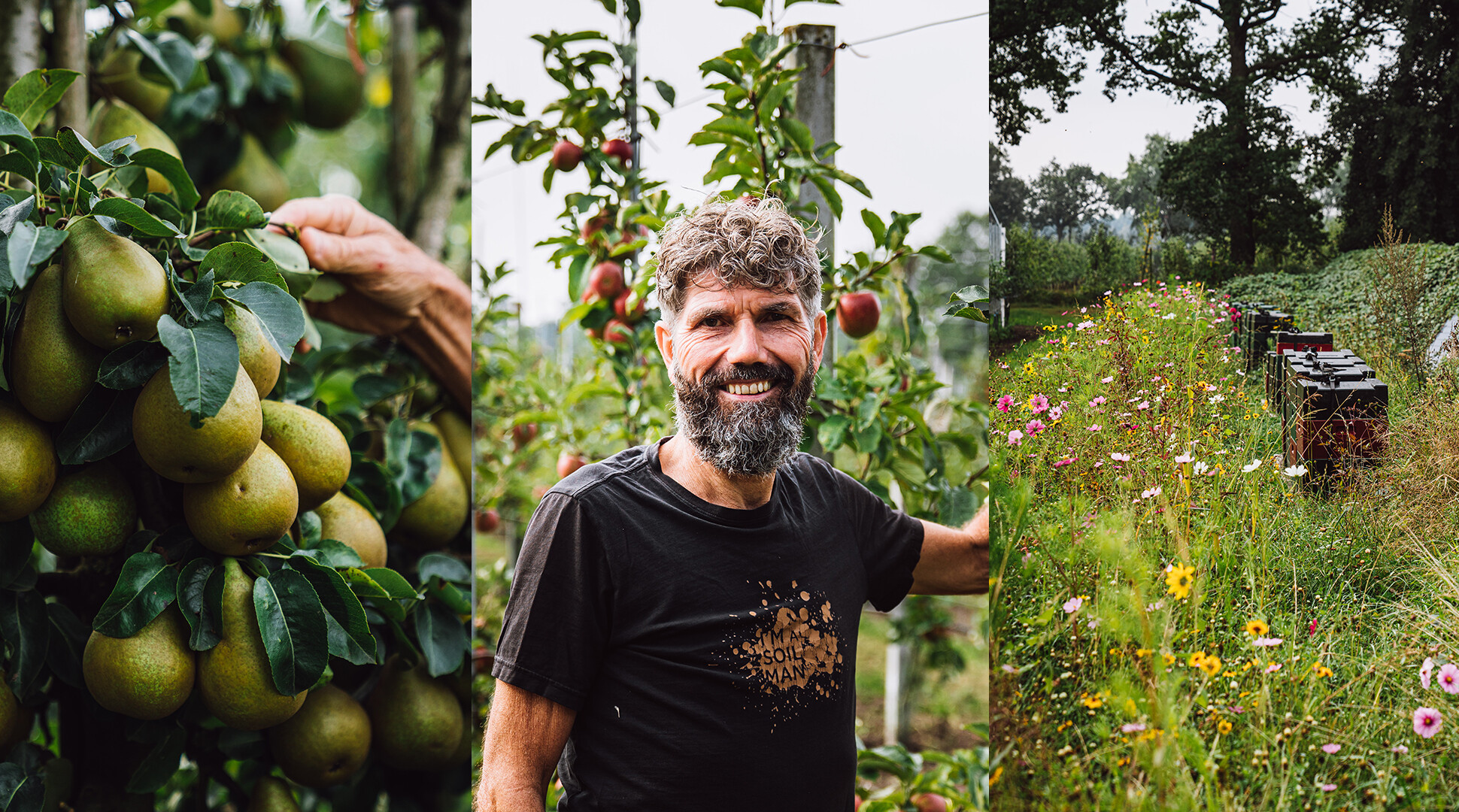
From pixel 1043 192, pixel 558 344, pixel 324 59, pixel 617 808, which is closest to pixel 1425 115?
pixel 1043 192

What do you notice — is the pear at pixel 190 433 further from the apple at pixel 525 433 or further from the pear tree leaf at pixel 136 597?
the apple at pixel 525 433

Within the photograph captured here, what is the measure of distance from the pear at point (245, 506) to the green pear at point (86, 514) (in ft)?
0.25

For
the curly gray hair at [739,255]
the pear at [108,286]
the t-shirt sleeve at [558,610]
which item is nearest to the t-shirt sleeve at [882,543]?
the curly gray hair at [739,255]

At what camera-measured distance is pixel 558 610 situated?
1095 millimetres

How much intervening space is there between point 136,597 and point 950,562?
1035 millimetres

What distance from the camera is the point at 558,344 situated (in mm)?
2941

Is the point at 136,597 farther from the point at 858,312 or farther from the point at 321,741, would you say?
the point at 858,312

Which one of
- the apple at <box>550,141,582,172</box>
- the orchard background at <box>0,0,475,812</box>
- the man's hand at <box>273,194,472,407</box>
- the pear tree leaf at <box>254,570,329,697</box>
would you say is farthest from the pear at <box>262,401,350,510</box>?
the apple at <box>550,141,582,172</box>

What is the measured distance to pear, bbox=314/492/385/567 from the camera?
119 cm

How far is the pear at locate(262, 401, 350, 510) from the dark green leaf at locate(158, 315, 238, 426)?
0.54 feet

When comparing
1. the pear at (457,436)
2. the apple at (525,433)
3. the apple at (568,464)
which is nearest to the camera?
the pear at (457,436)

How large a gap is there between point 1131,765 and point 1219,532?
29 cm

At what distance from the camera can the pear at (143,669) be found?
0.96 metres

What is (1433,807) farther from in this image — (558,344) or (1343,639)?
(558,344)
